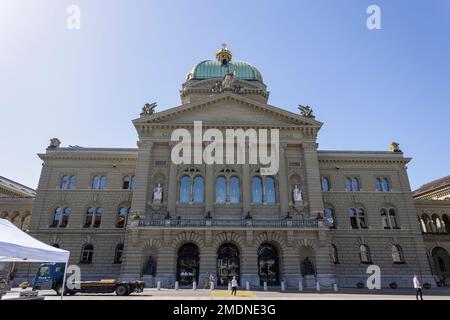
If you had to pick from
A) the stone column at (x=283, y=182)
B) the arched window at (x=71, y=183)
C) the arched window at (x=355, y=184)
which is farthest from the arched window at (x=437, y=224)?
the arched window at (x=71, y=183)

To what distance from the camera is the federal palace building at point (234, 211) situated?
32469mm

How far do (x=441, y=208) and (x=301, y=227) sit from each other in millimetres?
26839

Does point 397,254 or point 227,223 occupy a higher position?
point 227,223

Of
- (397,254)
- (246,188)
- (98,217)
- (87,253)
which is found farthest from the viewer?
(98,217)

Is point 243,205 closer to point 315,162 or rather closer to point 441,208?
point 315,162

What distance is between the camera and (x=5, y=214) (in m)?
43.1

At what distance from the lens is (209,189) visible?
35.6 meters

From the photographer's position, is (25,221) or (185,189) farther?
(25,221)

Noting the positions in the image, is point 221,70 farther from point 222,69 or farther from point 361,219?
point 361,219

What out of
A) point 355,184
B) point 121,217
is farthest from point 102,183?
point 355,184

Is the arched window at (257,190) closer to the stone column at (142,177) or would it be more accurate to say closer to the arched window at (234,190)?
the arched window at (234,190)

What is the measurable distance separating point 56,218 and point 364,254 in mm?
41229

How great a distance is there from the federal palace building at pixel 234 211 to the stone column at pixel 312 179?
0.14 m
